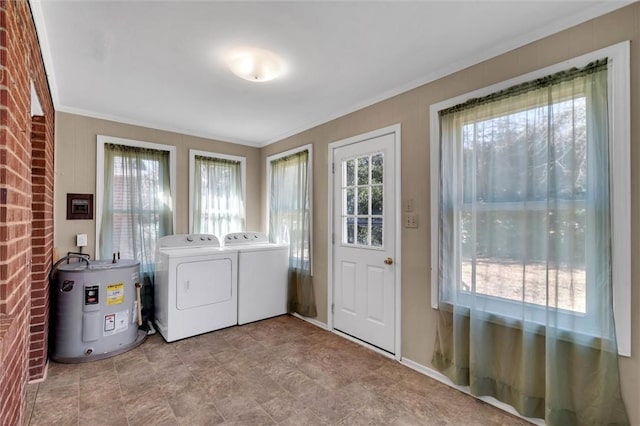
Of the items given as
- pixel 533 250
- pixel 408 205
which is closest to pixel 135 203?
pixel 408 205

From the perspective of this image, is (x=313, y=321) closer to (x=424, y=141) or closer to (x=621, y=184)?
(x=424, y=141)

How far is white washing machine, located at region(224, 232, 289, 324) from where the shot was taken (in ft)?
12.1

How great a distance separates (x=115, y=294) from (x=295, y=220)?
206 cm

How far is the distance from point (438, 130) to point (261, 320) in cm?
293

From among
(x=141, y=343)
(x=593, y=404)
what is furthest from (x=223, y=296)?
(x=593, y=404)

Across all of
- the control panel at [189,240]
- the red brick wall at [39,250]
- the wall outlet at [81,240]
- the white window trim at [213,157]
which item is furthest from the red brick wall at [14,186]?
the white window trim at [213,157]

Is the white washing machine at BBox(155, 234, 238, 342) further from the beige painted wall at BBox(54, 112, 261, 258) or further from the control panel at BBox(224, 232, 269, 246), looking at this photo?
the beige painted wall at BBox(54, 112, 261, 258)

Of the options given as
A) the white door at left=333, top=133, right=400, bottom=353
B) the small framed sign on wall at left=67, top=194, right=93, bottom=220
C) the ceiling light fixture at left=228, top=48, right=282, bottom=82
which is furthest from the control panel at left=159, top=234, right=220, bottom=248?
the ceiling light fixture at left=228, top=48, right=282, bottom=82

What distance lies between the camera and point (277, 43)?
2064 mm

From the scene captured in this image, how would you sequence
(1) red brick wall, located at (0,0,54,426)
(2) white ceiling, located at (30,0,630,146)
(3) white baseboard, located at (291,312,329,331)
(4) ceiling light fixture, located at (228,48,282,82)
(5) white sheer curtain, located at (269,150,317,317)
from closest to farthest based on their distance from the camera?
(1) red brick wall, located at (0,0,54,426), (2) white ceiling, located at (30,0,630,146), (4) ceiling light fixture, located at (228,48,282,82), (3) white baseboard, located at (291,312,329,331), (5) white sheer curtain, located at (269,150,317,317)

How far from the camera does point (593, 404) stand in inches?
66.4

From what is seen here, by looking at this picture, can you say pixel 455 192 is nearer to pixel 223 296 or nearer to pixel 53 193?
pixel 223 296

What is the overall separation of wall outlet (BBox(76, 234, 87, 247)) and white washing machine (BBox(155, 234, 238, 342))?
0.72 metres

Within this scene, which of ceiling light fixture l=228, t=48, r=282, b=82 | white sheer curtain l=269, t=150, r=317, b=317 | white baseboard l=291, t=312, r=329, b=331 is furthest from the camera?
white sheer curtain l=269, t=150, r=317, b=317
